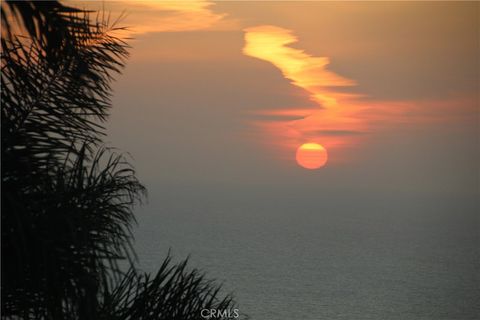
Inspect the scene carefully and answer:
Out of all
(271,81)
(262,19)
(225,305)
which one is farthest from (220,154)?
(225,305)

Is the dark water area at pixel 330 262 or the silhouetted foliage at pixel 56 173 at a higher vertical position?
the dark water area at pixel 330 262

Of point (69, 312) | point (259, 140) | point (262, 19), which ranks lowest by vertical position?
point (69, 312)

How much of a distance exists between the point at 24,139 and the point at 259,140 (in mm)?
102965

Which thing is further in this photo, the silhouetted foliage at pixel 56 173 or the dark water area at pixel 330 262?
the dark water area at pixel 330 262

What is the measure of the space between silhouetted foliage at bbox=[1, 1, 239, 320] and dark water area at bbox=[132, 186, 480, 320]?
207 ft

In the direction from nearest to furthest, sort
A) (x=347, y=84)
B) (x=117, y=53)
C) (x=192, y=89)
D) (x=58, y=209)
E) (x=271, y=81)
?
1. (x=58, y=209)
2. (x=117, y=53)
3. (x=347, y=84)
4. (x=271, y=81)
5. (x=192, y=89)

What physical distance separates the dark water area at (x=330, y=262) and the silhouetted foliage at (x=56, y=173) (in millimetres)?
63188

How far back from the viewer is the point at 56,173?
466 centimetres

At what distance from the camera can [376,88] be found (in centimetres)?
11194

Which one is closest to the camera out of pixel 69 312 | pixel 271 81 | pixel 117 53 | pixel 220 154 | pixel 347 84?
pixel 69 312

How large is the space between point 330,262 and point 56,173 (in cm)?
9660

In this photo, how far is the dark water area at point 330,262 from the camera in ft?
245

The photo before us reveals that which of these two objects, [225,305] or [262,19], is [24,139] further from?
[262,19]

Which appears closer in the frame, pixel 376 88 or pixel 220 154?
pixel 376 88
